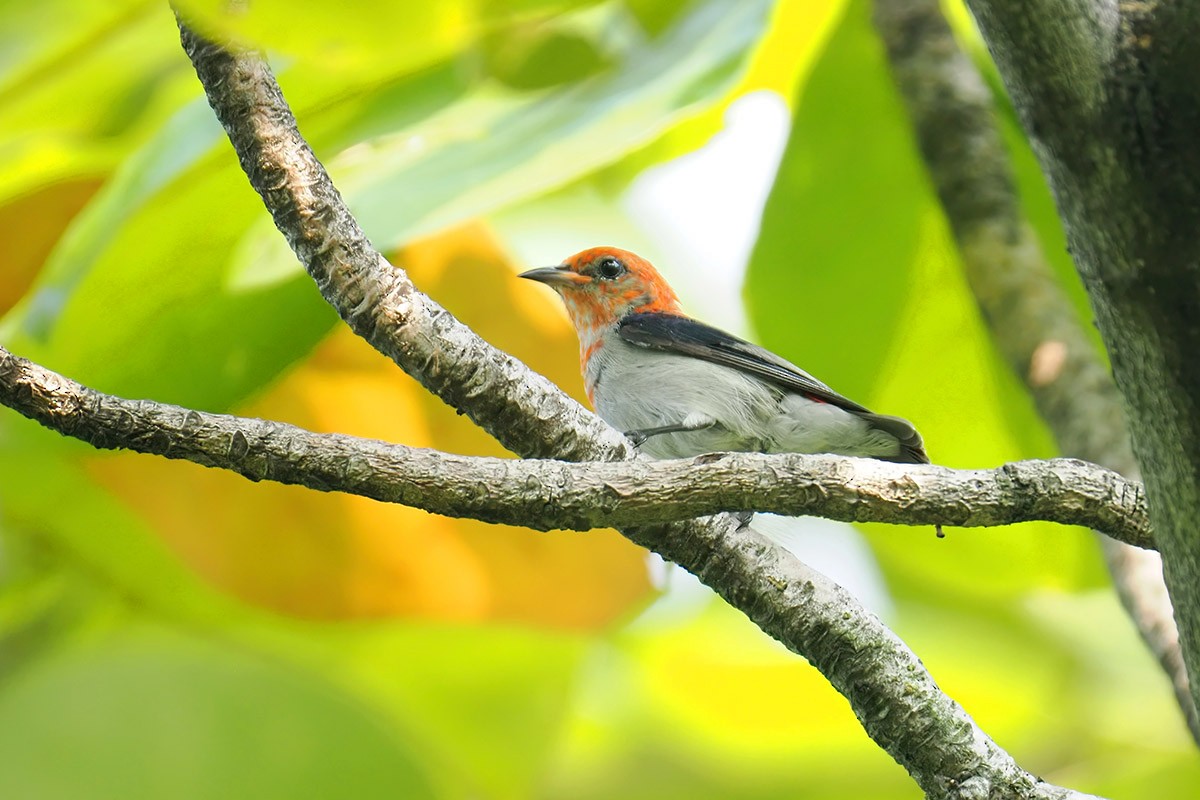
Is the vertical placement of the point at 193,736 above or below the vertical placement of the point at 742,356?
below

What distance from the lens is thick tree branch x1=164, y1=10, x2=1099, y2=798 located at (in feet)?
6.28

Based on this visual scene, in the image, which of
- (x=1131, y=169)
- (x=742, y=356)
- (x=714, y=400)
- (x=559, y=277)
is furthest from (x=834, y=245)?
(x=1131, y=169)

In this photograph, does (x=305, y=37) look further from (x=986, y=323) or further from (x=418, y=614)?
(x=986, y=323)

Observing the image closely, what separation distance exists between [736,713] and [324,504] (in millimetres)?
1770

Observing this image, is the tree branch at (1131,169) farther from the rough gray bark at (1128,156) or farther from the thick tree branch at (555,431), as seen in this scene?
the thick tree branch at (555,431)

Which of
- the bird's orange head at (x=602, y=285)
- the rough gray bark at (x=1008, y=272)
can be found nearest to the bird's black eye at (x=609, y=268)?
the bird's orange head at (x=602, y=285)

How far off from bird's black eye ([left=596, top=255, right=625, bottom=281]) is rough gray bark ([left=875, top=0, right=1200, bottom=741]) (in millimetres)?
1189

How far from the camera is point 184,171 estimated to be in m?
2.63

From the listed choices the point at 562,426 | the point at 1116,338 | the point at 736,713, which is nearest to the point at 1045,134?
the point at 1116,338

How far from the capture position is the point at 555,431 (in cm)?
215

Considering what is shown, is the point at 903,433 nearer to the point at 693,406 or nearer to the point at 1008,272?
the point at 693,406

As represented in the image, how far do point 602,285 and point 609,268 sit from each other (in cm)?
9

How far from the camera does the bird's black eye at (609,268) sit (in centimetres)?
468

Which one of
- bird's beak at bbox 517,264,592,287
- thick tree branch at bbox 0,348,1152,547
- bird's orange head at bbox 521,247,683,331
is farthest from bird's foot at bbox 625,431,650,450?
thick tree branch at bbox 0,348,1152,547
